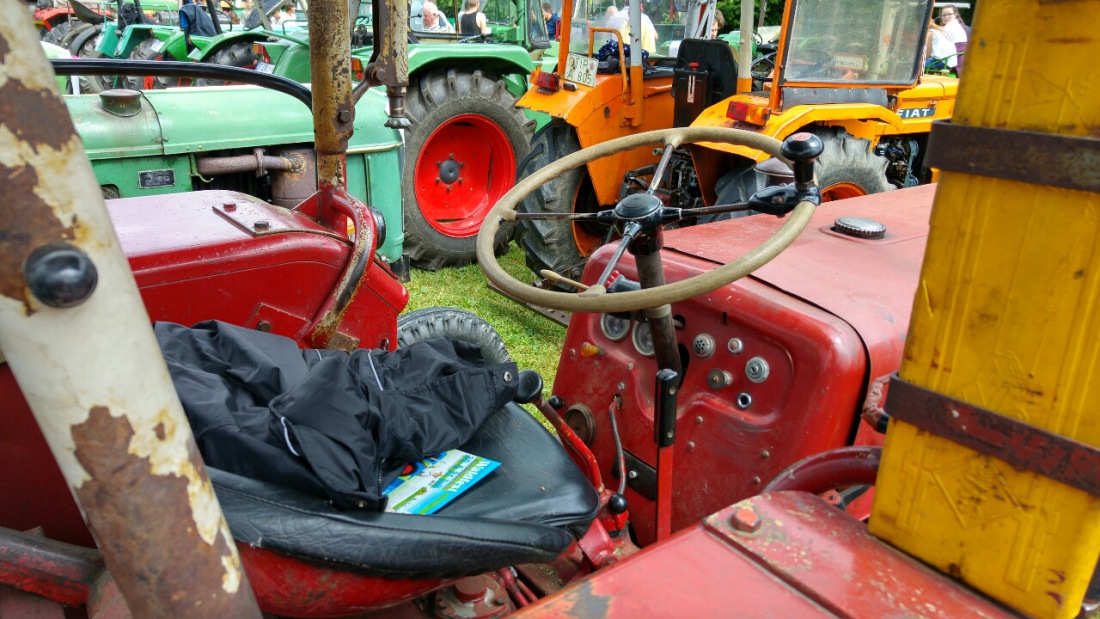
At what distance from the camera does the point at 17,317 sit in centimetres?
53

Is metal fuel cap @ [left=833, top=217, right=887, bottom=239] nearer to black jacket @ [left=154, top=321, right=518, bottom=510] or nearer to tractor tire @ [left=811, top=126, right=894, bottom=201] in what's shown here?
black jacket @ [left=154, top=321, right=518, bottom=510]

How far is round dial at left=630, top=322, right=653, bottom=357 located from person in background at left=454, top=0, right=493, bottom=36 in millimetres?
4616

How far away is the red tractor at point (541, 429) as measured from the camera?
0.56m

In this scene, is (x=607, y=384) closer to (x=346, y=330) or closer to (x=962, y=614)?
(x=346, y=330)

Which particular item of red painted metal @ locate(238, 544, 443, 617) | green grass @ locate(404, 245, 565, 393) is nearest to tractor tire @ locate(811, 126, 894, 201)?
green grass @ locate(404, 245, 565, 393)

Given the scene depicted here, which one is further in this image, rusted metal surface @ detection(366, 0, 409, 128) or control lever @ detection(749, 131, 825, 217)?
rusted metal surface @ detection(366, 0, 409, 128)

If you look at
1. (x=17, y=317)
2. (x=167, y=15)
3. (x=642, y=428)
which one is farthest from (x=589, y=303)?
(x=167, y=15)

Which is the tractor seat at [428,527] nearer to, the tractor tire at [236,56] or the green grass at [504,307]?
the green grass at [504,307]

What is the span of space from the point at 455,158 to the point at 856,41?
253 centimetres

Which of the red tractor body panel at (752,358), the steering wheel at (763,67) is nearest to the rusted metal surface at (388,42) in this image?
the red tractor body panel at (752,358)

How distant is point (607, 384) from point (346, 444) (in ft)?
2.69

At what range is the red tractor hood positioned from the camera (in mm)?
1604

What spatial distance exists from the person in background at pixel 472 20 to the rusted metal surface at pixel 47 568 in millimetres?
5338

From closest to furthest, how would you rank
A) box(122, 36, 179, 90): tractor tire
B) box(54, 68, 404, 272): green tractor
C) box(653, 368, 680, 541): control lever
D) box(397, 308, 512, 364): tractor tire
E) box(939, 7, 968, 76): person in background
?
box(653, 368, 680, 541): control lever
box(397, 308, 512, 364): tractor tire
box(54, 68, 404, 272): green tractor
box(122, 36, 179, 90): tractor tire
box(939, 7, 968, 76): person in background
